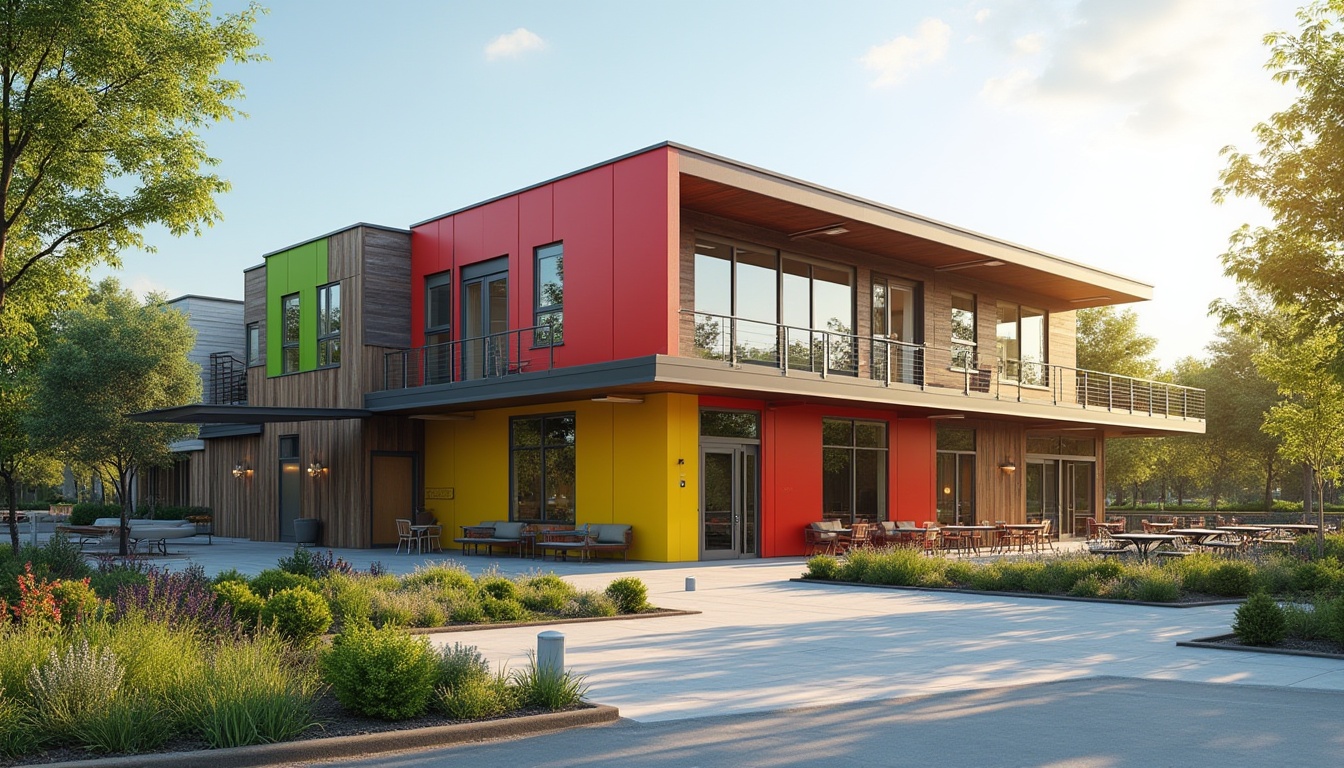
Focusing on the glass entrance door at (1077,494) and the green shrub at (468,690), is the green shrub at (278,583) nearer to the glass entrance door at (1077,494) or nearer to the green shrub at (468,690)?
the green shrub at (468,690)

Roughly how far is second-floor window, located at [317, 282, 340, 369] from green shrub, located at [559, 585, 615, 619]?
16.6 metres

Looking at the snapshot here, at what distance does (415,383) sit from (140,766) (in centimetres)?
2184

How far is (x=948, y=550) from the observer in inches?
1083

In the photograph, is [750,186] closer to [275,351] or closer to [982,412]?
[982,412]

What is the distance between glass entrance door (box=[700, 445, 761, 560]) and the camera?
76.6ft

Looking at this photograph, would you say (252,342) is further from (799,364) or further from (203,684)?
(203,684)

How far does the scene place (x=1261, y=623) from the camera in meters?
10.9

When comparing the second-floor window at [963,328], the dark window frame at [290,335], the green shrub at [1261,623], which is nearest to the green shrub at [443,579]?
the green shrub at [1261,623]

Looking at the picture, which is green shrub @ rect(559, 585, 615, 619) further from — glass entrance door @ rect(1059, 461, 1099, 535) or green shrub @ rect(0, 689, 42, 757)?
glass entrance door @ rect(1059, 461, 1099, 535)

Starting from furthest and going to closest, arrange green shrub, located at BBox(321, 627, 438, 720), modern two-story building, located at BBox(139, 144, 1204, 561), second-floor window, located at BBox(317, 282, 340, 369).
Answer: second-floor window, located at BBox(317, 282, 340, 369) → modern two-story building, located at BBox(139, 144, 1204, 561) → green shrub, located at BBox(321, 627, 438, 720)

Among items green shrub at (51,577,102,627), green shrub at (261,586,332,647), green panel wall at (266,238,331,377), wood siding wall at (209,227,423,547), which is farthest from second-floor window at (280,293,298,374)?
green shrub at (51,577,102,627)

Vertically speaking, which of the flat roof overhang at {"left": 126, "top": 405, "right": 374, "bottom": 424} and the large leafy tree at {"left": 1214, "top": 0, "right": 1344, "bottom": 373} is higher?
the large leafy tree at {"left": 1214, "top": 0, "right": 1344, "bottom": 373}

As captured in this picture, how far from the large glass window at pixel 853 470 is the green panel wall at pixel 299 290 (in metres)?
13.1

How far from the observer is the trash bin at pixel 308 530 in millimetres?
28811
